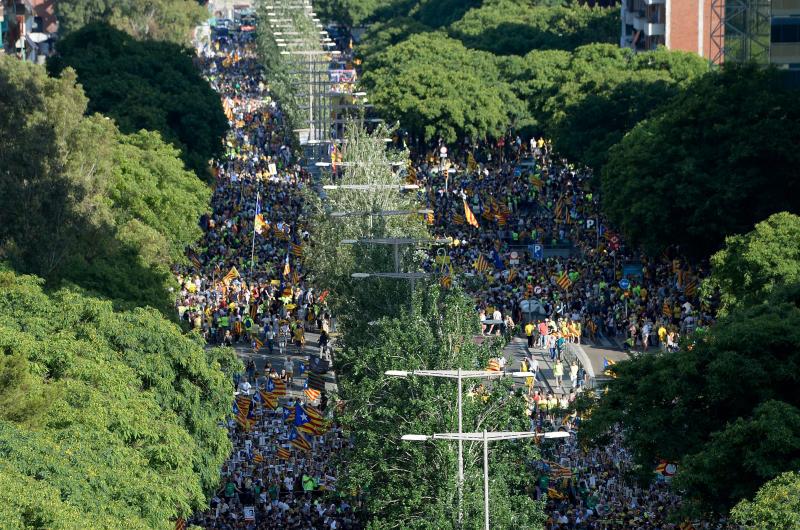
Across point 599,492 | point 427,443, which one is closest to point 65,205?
point 599,492

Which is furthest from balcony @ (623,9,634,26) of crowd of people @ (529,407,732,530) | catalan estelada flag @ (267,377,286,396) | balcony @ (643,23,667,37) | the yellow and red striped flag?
crowd of people @ (529,407,732,530)

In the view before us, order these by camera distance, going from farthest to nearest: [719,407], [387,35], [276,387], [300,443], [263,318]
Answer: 1. [387,35]
2. [263,318]
3. [276,387]
4. [300,443]
5. [719,407]

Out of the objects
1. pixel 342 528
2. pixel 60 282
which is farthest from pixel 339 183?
pixel 342 528

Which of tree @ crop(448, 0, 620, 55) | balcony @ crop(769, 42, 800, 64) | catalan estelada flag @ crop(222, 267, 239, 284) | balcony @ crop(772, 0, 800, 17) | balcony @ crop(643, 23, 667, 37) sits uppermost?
balcony @ crop(772, 0, 800, 17)

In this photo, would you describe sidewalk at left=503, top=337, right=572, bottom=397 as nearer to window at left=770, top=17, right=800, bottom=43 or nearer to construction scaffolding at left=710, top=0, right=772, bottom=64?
construction scaffolding at left=710, top=0, right=772, bottom=64

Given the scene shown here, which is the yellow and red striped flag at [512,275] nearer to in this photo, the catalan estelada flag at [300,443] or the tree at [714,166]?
the tree at [714,166]

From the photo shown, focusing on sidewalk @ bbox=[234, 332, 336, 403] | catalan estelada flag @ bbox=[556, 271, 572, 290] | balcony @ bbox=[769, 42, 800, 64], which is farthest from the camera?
balcony @ bbox=[769, 42, 800, 64]

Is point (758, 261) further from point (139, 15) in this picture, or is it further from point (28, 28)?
point (28, 28)

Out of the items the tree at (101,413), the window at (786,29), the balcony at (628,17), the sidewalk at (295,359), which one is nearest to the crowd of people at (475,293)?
the sidewalk at (295,359)
